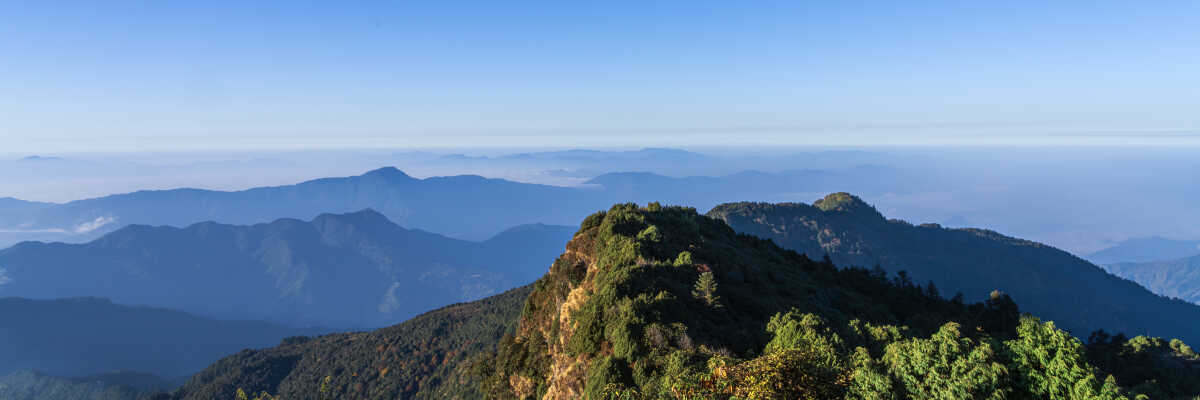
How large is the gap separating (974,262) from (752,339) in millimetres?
170304

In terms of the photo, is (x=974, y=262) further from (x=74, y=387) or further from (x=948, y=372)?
(x=74, y=387)

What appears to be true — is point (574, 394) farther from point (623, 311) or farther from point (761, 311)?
point (761, 311)

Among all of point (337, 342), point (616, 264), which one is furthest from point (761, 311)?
point (337, 342)

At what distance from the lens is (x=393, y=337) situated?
12694cm

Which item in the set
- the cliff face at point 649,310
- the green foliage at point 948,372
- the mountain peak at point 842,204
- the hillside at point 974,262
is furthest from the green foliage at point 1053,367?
the mountain peak at point 842,204

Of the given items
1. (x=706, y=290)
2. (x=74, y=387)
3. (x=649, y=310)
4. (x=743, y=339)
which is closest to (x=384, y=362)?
(x=706, y=290)

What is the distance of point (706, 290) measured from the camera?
29578mm

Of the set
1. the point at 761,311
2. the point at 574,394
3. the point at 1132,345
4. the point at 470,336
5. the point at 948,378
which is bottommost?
the point at 470,336

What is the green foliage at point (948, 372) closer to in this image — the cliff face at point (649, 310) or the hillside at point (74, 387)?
the cliff face at point (649, 310)

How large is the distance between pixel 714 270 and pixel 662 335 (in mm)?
13620

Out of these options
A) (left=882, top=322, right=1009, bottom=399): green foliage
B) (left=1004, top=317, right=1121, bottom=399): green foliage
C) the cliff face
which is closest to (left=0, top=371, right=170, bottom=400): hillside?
the cliff face

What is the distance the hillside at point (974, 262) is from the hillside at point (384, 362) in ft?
249

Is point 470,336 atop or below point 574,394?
below

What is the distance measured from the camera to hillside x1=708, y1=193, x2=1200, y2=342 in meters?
135
